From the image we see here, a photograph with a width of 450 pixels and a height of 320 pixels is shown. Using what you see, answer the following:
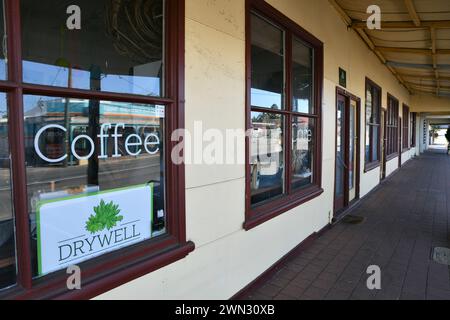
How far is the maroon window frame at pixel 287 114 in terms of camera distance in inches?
112

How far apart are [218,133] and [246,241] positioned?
0.99m

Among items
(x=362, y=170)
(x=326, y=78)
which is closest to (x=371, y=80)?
(x=362, y=170)

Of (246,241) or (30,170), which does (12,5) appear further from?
(246,241)

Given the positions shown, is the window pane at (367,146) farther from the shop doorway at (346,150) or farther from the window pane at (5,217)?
the window pane at (5,217)

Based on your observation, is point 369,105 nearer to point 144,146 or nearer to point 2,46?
point 144,146

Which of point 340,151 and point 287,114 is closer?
point 287,114

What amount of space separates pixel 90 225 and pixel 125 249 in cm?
27

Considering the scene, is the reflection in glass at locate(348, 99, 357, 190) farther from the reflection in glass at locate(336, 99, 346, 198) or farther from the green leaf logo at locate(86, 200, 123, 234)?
the green leaf logo at locate(86, 200, 123, 234)

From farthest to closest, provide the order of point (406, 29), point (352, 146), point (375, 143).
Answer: point (375, 143) < point (352, 146) < point (406, 29)

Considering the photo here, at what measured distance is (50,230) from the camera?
5.16 feet

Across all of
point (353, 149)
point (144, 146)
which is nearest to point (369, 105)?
point (353, 149)

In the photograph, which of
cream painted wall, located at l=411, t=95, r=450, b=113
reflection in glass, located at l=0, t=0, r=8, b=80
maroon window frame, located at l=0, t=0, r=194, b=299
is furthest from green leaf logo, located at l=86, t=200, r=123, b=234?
cream painted wall, located at l=411, t=95, r=450, b=113

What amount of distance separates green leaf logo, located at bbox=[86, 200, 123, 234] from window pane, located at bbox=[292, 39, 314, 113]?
2.60 meters

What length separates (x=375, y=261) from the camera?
3619 millimetres
